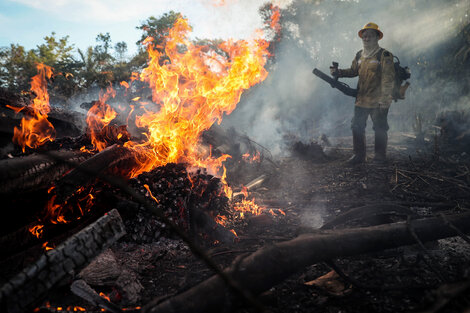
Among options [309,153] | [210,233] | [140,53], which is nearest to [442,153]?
[309,153]

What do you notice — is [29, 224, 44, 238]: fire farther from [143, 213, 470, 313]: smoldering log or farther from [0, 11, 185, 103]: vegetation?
[0, 11, 185, 103]: vegetation

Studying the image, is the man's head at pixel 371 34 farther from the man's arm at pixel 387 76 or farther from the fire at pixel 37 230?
the fire at pixel 37 230

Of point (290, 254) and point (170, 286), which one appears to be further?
point (170, 286)

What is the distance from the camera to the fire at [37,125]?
4.32m

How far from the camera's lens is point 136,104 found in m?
9.22

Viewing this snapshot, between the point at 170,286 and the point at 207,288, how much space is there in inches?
46.0

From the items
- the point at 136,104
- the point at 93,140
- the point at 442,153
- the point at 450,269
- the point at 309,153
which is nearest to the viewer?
the point at 450,269

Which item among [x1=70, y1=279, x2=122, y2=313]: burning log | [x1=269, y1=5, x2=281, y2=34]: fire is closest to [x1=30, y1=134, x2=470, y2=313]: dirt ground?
[x1=70, y1=279, x2=122, y2=313]: burning log

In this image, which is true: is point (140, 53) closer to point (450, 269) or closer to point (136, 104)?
point (136, 104)

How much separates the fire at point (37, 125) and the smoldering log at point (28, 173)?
184 centimetres

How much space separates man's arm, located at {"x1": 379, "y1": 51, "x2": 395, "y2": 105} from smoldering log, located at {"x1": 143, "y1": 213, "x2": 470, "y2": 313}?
4160mm

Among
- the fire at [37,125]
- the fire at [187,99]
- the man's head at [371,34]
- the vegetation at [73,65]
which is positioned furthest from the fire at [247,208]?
the vegetation at [73,65]

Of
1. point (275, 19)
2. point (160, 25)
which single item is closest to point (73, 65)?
point (160, 25)

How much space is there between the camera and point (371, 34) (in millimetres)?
6203
